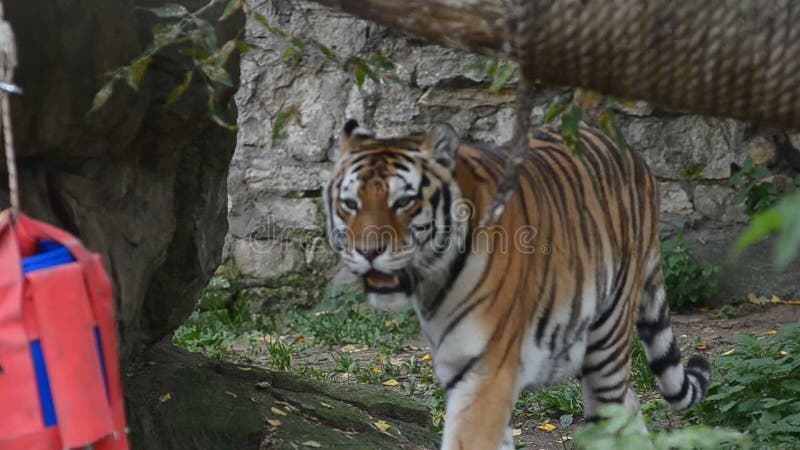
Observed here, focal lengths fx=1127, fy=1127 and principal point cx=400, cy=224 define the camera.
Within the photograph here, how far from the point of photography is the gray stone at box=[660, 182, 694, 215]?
7281 mm

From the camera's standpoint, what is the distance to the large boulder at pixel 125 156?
291 centimetres

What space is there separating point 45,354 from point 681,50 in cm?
133

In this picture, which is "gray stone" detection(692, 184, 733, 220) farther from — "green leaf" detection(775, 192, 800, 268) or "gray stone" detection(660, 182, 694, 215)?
"green leaf" detection(775, 192, 800, 268)

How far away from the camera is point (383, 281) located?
11.9 feet

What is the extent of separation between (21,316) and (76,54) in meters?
1.03

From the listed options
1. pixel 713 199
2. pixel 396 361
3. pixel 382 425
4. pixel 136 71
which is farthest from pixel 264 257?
pixel 136 71

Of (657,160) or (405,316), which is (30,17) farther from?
(657,160)

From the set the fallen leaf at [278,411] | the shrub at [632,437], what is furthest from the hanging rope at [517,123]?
the fallen leaf at [278,411]

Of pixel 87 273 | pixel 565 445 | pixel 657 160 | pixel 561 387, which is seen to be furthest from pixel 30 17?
pixel 657 160

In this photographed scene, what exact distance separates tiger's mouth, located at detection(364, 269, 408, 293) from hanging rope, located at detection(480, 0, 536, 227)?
3.96 ft

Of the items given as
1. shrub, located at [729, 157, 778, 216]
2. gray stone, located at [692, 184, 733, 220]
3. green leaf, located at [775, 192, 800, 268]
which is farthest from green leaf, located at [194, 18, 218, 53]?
gray stone, located at [692, 184, 733, 220]

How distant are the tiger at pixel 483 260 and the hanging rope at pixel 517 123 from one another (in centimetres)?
110

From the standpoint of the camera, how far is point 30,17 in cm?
276

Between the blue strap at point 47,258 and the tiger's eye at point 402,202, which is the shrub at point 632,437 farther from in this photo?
the tiger's eye at point 402,202
